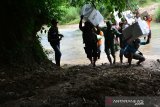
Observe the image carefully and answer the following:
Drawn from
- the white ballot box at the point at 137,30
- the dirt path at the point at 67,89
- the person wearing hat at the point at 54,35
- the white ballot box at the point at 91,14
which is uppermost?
the white ballot box at the point at 91,14

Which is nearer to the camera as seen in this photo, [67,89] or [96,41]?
[67,89]

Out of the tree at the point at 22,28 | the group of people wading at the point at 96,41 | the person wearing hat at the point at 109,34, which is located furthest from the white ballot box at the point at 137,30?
the person wearing hat at the point at 109,34

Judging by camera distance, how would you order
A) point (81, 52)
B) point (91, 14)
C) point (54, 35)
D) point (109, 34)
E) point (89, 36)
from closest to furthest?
point (91, 14) < point (89, 36) < point (54, 35) < point (109, 34) < point (81, 52)

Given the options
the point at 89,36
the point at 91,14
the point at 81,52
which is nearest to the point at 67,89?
the point at 91,14

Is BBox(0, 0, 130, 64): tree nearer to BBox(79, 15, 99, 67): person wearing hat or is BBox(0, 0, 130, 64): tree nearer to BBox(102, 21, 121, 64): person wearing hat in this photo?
BBox(79, 15, 99, 67): person wearing hat

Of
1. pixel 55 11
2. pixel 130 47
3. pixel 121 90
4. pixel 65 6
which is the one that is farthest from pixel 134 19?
pixel 121 90

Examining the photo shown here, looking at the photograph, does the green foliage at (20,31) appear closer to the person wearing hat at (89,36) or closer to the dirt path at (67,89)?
the person wearing hat at (89,36)

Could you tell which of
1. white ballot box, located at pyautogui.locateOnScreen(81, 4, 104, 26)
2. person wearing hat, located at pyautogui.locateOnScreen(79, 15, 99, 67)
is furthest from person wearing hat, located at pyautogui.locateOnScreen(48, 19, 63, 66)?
white ballot box, located at pyautogui.locateOnScreen(81, 4, 104, 26)

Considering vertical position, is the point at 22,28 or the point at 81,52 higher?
the point at 81,52

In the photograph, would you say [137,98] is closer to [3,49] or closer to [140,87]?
[140,87]

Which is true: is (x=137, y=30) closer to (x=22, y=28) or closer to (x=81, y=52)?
(x=22, y=28)

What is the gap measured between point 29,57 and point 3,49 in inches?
40.2

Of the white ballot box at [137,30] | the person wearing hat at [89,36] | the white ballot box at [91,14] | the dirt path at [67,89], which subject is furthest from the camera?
the person wearing hat at [89,36]

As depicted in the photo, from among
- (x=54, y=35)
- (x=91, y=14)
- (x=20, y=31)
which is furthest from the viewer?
(x=54, y=35)
